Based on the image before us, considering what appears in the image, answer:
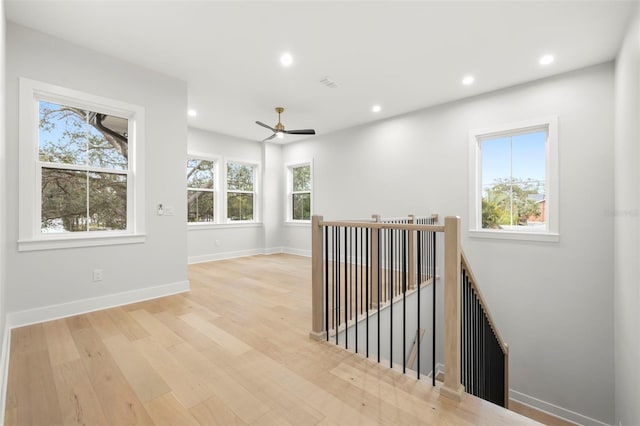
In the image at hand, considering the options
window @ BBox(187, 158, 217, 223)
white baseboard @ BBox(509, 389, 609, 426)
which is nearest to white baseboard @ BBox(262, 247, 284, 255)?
window @ BBox(187, 158, 217, 223)

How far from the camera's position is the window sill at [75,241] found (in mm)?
2620


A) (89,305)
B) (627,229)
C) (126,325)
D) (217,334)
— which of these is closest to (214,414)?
(217,334)

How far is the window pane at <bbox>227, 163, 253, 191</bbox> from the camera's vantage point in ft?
20.7

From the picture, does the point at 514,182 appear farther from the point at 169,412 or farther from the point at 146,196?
the point at 146,196

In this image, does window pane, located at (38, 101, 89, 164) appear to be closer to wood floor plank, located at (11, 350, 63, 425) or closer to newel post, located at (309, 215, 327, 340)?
wood floor plank, located at (11, 350, 63, 425)

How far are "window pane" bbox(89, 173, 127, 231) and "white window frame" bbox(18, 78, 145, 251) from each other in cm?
7

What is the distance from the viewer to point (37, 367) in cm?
191

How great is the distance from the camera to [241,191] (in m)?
6.53

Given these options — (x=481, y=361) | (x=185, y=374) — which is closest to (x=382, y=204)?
(x=481, y=361)

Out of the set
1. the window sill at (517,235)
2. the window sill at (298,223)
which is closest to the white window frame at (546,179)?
the window sill at (517,235)

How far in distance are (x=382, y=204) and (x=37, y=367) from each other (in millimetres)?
4676

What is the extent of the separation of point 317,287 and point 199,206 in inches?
171

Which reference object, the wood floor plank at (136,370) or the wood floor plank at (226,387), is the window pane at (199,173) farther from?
the wood floor plank at (226,387)

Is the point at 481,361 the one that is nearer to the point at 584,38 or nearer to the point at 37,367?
the point at 584,38
